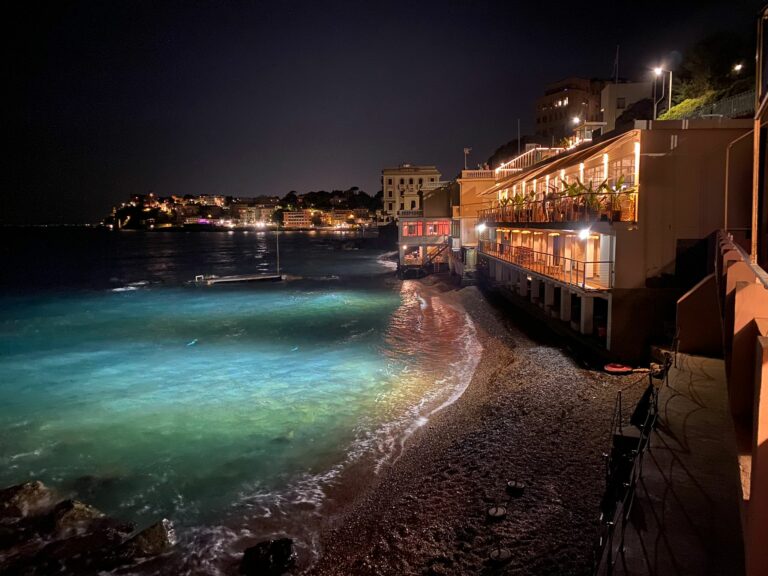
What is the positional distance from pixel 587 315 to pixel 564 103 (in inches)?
2817

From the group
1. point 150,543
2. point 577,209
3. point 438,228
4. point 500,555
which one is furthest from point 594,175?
point 438,228

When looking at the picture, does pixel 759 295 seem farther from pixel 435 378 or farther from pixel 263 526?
pixel 435 378

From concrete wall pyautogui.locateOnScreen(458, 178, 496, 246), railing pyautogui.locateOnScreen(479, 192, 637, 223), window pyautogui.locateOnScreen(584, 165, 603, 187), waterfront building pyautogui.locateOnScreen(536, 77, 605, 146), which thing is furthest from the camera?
waterfront building pyautogui.locateOnScreen(536, 77, 605, 146)

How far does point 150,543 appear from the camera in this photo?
989 centimetres

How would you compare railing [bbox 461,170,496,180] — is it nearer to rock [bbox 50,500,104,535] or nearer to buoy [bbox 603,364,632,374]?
buoy [bbox 603,364,632,374]

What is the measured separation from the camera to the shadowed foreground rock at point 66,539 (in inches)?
370

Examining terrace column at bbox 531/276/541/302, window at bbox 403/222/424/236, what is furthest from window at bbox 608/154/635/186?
window at bbox 403/222/424/236

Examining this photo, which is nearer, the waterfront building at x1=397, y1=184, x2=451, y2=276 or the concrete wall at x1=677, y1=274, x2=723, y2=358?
the concrete wall at x1=677, y1=274, x2=723, y2=358

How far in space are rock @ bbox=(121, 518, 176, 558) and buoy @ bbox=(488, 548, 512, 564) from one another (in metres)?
6.15

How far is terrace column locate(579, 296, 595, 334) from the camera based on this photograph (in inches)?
774

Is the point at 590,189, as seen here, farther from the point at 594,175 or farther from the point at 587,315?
the point at 594,175

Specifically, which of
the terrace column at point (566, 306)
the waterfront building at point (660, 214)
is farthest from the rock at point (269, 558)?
the terrace column at point (566, 306)

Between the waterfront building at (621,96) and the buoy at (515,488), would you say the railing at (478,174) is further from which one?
the buoy at (515,488)

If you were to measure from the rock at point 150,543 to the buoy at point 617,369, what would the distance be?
13.2m
